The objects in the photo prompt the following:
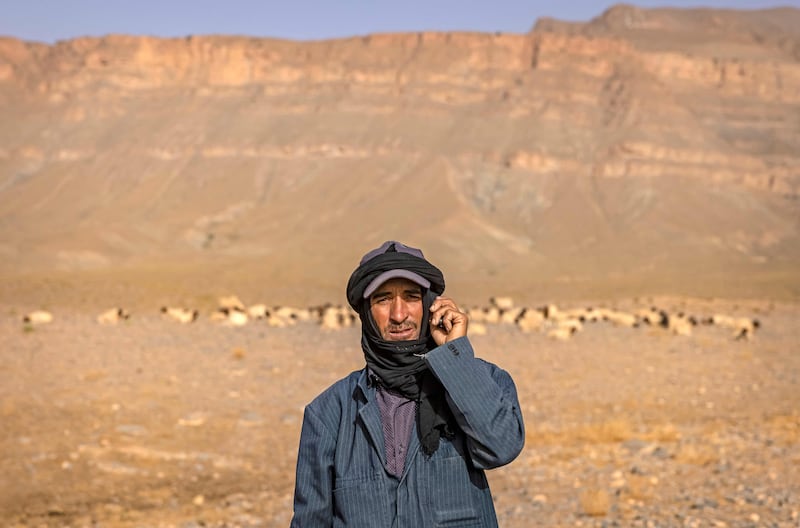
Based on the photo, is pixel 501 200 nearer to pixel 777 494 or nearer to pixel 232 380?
pixel 232 380

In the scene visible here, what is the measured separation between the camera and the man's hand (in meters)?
3.11

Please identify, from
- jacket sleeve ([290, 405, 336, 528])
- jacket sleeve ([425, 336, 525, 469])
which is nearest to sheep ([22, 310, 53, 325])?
jacket sleeve ([290, 405, 336, 528])

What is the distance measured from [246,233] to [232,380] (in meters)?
55.7

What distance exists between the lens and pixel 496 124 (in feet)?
278

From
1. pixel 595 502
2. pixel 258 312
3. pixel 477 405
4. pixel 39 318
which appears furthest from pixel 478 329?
pixel 477 405

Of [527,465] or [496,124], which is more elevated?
[496,124]

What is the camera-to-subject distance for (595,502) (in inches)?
333

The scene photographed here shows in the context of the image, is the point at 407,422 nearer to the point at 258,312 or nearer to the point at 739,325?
the point at 739,325

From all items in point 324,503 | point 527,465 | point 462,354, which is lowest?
point 324,503

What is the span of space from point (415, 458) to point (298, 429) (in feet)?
32.1

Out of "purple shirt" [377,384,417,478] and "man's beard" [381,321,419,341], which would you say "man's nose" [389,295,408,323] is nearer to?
"man's beard" [381,321,419,341]

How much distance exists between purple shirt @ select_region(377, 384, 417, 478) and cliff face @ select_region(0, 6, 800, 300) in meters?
58.7

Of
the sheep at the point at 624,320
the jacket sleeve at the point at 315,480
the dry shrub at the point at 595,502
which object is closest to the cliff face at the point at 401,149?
the sheep at the point at 624,320

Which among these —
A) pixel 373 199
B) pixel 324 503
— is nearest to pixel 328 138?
pixel 373 199
